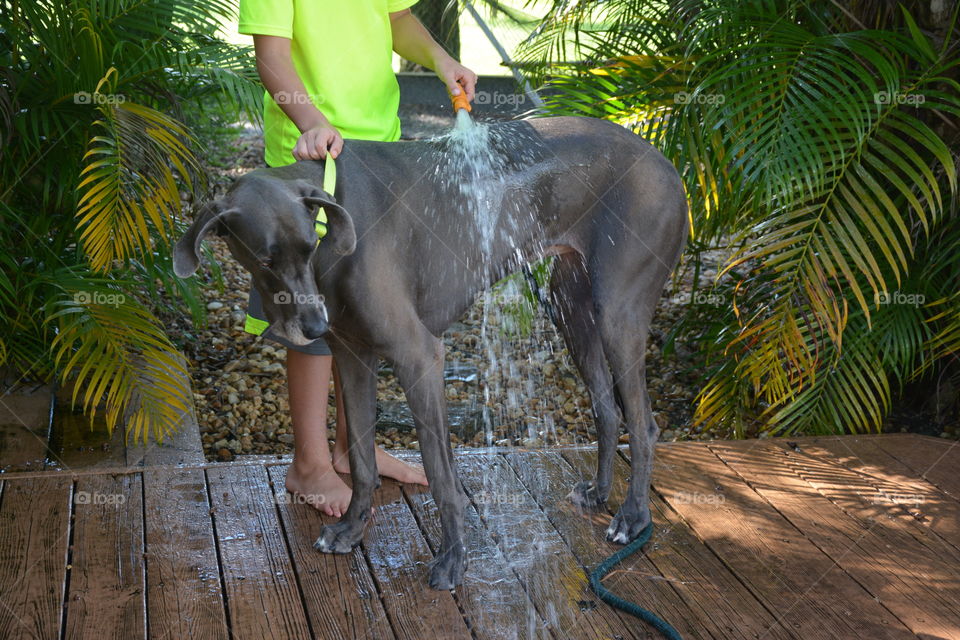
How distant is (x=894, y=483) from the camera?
11.0 feet

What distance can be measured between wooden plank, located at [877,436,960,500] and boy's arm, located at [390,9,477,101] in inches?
79.9

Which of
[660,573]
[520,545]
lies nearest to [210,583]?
[520,545]

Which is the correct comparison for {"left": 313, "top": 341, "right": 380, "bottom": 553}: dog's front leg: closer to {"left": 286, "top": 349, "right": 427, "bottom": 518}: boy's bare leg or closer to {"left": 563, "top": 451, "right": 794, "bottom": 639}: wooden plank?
{"left": 286, "top": 349, "right": 427, "bottom": 518}: boy's bare leg

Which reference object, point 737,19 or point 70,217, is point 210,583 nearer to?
point 70,217

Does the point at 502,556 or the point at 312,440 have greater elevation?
the point at 312,440

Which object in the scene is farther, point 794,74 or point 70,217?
point 70,217

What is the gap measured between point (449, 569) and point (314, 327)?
33.3 inches

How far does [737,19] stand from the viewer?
387 cm

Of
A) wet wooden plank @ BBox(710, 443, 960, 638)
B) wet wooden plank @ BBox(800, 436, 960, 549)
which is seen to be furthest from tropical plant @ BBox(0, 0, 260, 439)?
wet wooden plank @ BBox(800, 436, 960, 549)

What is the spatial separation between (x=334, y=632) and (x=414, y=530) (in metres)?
0.55

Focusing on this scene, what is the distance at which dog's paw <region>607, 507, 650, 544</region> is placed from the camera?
2.90 meters

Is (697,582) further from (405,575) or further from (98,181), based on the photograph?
(98,181)

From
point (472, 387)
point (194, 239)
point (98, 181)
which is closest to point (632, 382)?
point (194, 239)

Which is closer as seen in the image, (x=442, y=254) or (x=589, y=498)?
(x=442, y=254)
